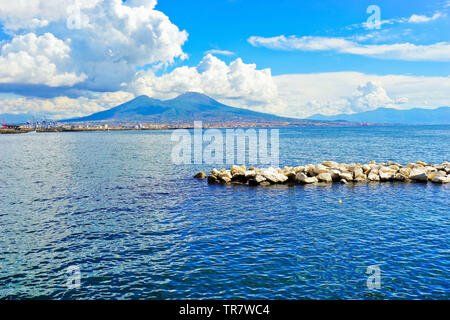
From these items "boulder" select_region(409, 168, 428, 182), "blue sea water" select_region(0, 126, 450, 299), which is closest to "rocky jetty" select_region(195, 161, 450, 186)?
"boulder" select_region(409, 168, 428, 182)

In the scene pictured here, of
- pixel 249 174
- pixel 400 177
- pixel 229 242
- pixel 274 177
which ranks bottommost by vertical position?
pixel 229 242

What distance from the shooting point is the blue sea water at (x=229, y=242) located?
16.4m

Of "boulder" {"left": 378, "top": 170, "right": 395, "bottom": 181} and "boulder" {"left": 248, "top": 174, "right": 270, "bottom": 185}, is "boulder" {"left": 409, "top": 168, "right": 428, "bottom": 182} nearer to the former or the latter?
"boulder" {"left": 378, "top": 170, "right": 395, "bottom": 181}

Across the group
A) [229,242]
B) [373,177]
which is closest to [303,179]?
[373,177]

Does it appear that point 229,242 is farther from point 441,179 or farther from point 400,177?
point 441,179

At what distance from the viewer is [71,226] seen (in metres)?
26.5

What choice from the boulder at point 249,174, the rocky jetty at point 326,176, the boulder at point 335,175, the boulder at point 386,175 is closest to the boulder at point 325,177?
the rocky jetty at point 326,176

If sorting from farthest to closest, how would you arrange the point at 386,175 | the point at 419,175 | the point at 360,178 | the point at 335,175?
the point at 360,178 → the point at 335,175 → the point at 386,175 → the point at 419,175

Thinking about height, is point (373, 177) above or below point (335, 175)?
below

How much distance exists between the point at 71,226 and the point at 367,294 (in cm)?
2216

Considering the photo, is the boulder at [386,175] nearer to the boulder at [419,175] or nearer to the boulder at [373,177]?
the boulder at [373,177]

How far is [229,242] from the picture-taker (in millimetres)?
22391

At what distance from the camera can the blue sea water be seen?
53.8 feet
